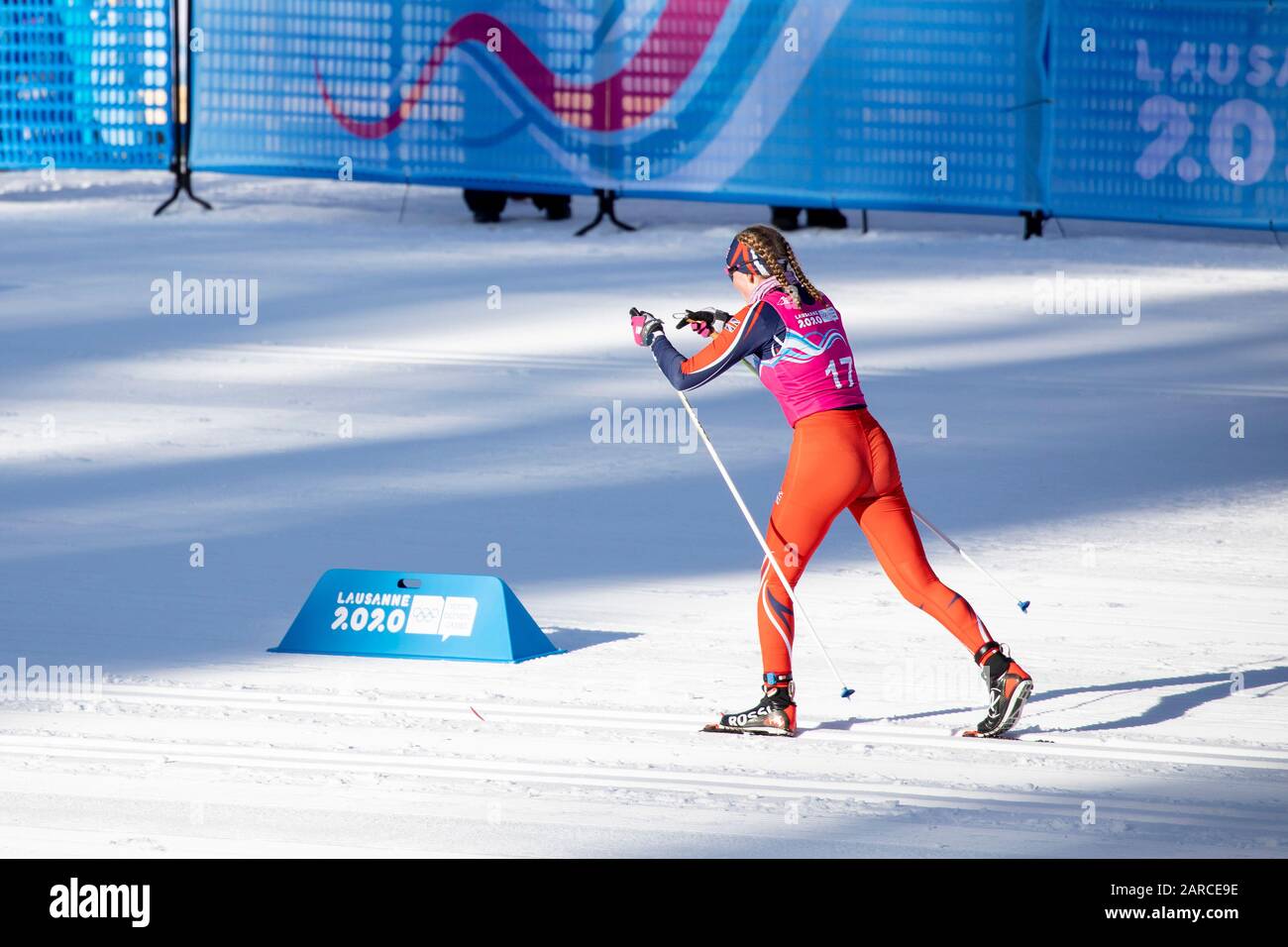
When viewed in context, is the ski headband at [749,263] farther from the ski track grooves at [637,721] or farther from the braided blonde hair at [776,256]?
the ski track grooves at [637,721]

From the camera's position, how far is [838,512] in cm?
650

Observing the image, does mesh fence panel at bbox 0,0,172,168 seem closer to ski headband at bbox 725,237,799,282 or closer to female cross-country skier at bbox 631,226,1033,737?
ski headband at bbox 725,237,799,282

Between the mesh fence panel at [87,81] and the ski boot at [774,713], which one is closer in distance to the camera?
the ski boot at [774,713]

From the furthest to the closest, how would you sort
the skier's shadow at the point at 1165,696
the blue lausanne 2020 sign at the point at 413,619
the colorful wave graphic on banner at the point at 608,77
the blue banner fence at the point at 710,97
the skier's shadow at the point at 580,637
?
1. the colorful wave graphic on banner at the point at 608,77
2. the blue banner fence at the point at 710,97
3. the skier's shadow at the point at 580,637
4. the blue lausanne 2020 sign at the point at 413,619
5. the skier's shadow at the point at 1165,696

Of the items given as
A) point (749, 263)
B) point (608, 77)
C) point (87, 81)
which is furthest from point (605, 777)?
point (87, 81)

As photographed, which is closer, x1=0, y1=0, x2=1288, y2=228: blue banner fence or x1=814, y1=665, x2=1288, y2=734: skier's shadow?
x1=814, y1=665, x2=1288, y2=734: skier's shadow

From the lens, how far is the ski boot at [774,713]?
21.8 feet

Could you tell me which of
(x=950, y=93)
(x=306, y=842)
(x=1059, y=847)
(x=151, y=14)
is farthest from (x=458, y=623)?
(x=151, y=14)

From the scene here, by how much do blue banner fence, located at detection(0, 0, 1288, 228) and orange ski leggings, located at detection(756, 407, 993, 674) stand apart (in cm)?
1339

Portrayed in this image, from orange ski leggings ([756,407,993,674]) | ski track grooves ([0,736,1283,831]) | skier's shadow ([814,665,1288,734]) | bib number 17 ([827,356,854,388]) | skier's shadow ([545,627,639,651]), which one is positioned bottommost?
ski track grooves ([0,736,1283,831])

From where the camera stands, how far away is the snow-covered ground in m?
5.98

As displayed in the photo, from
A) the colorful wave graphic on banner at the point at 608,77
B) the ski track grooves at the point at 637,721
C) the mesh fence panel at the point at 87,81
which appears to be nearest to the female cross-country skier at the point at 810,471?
the ski track grooves at the point at 637,721

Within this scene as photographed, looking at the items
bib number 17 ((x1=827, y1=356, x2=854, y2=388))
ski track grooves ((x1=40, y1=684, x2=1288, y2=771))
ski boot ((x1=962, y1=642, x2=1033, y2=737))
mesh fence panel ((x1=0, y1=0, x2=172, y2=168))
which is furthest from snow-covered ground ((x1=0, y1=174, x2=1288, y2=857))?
mesh fence panel ((x1=0, y1=0, x2=172, y2=168))

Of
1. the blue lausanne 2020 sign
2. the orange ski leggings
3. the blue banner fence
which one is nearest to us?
the orange ski leggings
